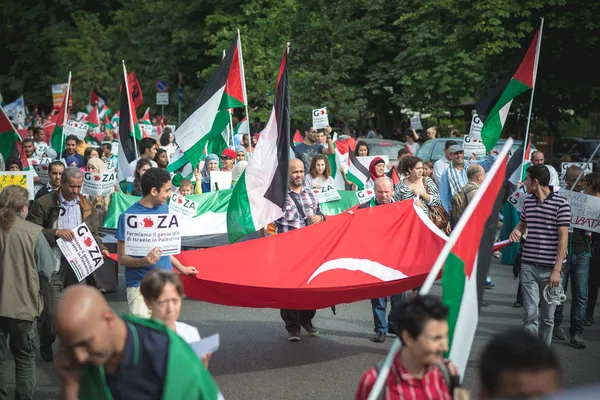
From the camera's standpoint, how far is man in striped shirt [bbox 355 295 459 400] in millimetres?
3992

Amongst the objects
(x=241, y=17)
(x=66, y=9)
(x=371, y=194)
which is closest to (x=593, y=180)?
(x=371, y=194)

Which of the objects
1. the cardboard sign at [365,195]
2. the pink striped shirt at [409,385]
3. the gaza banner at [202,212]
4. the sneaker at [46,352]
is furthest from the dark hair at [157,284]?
the cardboard sign at [365,195]

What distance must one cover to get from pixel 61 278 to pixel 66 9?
5155 centimetres

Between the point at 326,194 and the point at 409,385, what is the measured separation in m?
8.49

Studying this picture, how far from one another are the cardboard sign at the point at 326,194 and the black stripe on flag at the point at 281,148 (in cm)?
232

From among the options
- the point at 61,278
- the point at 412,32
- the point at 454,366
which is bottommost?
the point at 61,278

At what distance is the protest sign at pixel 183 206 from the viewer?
11.9m

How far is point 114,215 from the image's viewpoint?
12.1 metres

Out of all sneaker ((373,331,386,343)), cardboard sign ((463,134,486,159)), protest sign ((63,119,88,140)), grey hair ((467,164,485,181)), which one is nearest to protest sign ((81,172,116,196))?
sneaker ((373,331,386,343))

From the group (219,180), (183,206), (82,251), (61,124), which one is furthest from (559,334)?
(61,124)

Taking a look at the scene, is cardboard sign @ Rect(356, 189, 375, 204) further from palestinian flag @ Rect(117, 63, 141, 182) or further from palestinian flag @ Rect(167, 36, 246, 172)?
palestinian flag @ Rect(117, 63, 141, 182)

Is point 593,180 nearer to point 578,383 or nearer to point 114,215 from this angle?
point 578,383

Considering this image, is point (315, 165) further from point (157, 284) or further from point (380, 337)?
point (157, 284)

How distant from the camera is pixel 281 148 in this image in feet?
31.7
